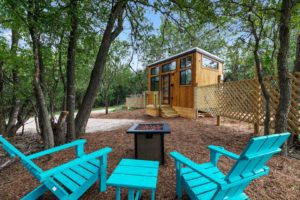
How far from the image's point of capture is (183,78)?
27.9 feet

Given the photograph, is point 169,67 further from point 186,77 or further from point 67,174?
point 67,174

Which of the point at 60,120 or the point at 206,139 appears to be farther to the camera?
the point at 206,139

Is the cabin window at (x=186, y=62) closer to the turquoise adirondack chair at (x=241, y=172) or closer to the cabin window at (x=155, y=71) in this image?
the cabin window at (x=155, y=71)

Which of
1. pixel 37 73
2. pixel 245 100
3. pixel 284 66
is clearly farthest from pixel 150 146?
pixel 245 100

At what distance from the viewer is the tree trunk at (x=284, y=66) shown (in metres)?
2.54

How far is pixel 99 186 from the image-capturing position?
6.28 feet

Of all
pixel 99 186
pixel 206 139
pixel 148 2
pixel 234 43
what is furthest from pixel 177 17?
pixel 99 186

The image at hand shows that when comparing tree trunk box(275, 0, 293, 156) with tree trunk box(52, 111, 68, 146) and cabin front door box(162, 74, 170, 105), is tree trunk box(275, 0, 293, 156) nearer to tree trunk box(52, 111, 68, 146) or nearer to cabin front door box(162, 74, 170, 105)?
tree trunk box(52, 111, 68, 146)

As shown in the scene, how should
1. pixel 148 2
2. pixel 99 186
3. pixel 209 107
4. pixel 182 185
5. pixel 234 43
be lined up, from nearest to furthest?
pixel 182 185, pixel 99 186, pixel 148 2, pixel 234 43, pixel 209 107

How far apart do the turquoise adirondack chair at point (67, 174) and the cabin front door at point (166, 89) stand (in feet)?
26.0

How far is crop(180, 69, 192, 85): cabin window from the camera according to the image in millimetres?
7978

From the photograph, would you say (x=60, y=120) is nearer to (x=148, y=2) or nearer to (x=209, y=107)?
(x=148, y=2)

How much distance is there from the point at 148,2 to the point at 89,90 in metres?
2.49

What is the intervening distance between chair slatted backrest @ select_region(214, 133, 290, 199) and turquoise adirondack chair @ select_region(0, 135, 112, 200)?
1.19m
